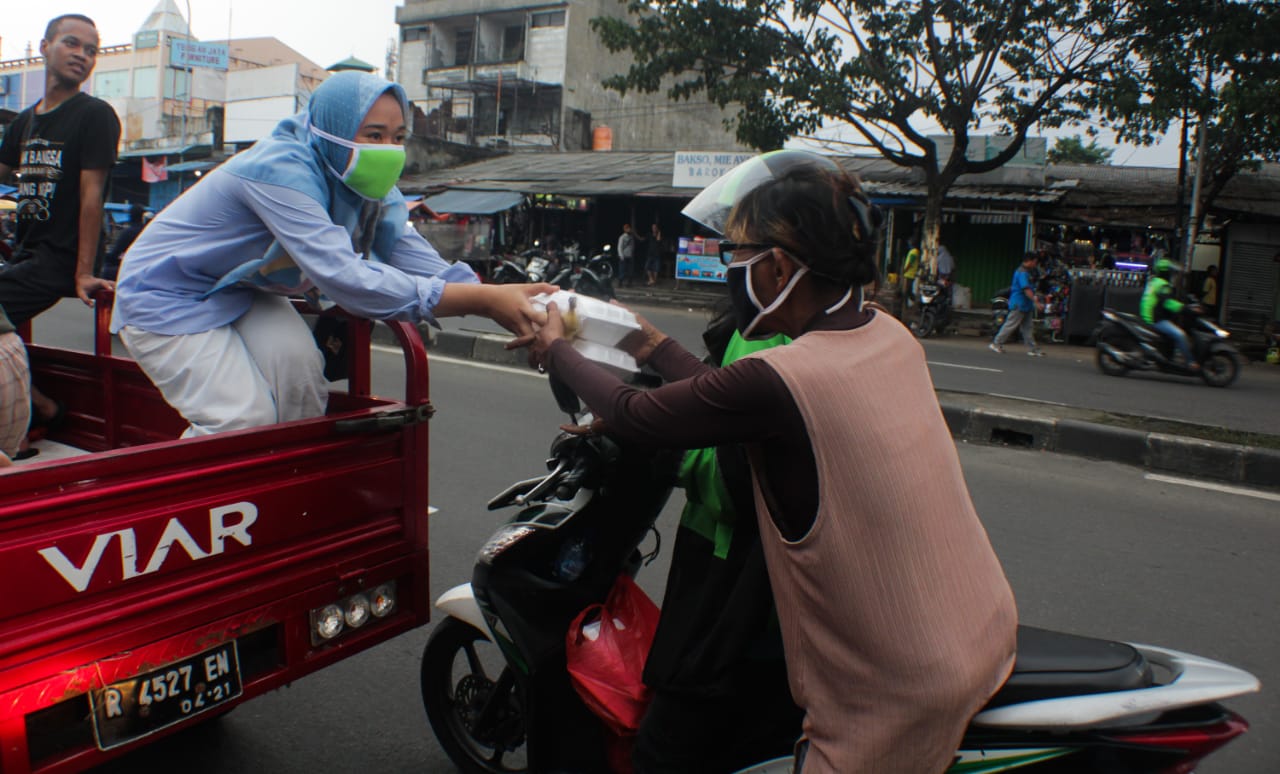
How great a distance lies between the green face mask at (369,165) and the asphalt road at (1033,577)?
4.49ft

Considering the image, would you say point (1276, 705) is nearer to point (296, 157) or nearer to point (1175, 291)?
point (296, 157)

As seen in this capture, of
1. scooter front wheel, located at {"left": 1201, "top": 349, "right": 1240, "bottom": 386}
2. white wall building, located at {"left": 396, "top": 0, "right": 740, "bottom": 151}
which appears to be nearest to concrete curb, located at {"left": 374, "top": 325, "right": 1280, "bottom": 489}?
scooter front wheel, located at {"left": 1201, "top": 349, "right": 1240, "bottom": 386}

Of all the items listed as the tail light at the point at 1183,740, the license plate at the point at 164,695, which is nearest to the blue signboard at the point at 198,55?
the license plate at the point at 164,695

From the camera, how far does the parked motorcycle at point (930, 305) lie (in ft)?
46.6

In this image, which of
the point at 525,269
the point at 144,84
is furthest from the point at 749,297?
the point at 144,84

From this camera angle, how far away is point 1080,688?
142 cm

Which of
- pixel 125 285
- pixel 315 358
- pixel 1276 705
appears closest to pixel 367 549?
pixel 315 358

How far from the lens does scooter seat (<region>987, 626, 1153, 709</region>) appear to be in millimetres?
1422

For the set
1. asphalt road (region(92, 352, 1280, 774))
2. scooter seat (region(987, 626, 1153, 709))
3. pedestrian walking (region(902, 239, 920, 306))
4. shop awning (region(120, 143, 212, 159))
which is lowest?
asphalt road (region(92, 352, 1280, 774))

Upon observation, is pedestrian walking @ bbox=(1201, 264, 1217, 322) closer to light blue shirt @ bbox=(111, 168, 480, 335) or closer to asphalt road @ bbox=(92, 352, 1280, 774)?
asphalt road @ bbox=(92, 352, 1280, 774)

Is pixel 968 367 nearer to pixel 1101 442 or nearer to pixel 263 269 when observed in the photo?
pixel 1101 442

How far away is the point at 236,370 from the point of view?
7.21 feet

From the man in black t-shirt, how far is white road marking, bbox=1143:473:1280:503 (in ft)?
17.0

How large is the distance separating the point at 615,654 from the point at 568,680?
6.2 inches
